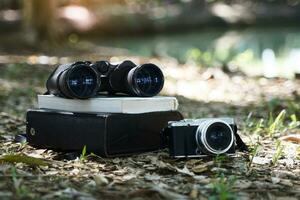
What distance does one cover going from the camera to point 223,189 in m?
1.86

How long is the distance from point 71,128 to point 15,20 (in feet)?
42.7

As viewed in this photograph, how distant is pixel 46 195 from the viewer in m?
1.84

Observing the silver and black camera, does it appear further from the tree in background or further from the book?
the tree in background

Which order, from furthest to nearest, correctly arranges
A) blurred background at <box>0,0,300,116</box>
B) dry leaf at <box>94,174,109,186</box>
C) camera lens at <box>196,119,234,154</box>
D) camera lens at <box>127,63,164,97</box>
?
blurred background at <box>0,0,300,116</box>
camera lens at <box>127,63,164,97</box>
camera lens at <box>196,119,234,154</box>
dry leaf at <box>94,174,109,186</box>

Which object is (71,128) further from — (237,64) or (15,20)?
(15,20)

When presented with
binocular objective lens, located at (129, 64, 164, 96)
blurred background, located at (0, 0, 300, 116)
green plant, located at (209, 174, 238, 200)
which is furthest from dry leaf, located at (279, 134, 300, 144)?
blurred background, located at (0, 0, 300, 116)

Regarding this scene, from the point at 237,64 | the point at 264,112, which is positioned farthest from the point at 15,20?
the point at 264,112

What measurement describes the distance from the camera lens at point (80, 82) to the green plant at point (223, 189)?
24.8 inches

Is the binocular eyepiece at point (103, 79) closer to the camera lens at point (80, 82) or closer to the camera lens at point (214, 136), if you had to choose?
the camera lens at point (80, 82)

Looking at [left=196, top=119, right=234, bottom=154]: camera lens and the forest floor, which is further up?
[left=196, top=119, right=234, bottom=154]: camera lens

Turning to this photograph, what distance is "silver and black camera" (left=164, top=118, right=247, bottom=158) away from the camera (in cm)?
230

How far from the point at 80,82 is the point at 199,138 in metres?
0.50

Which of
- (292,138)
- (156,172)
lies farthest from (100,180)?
(292,138)

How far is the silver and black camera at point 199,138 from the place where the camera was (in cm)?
230
